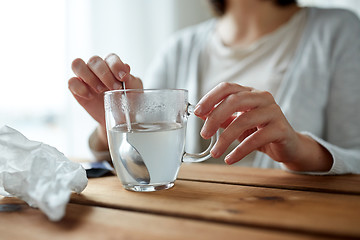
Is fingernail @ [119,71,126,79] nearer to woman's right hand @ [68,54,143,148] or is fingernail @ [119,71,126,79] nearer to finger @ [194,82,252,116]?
woman's right hand @ [68,54,143,148]

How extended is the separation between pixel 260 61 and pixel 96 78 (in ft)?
2.46

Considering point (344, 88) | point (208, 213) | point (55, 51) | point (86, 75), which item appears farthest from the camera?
point (55, 51)

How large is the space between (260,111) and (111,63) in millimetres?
269

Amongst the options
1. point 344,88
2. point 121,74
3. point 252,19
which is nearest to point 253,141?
point 121,74

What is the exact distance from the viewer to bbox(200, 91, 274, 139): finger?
556 millimetres

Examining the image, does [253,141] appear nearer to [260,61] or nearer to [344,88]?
[344,88]

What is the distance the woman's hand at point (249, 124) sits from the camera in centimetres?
Answer: 56

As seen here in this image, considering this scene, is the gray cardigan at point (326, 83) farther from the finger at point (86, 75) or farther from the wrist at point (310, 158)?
the finger at point (86, 75)

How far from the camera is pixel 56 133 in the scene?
5.65 ft

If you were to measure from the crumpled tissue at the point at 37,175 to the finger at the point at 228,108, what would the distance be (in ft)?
0.69

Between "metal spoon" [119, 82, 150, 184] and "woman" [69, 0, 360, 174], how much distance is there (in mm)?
110

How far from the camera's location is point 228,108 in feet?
1.82

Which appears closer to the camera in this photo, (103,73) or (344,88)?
(103,73)

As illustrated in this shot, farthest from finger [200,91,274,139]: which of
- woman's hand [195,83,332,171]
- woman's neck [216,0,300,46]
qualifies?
→ woman's neck [216,0,300,46]
